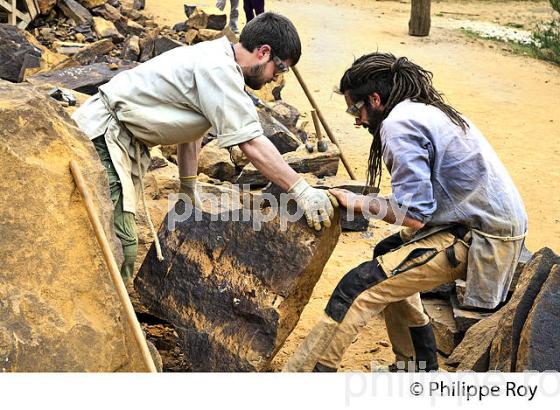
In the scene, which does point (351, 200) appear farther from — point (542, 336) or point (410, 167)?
point (542, 336)

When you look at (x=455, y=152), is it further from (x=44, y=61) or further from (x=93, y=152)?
(x=44, y=61)

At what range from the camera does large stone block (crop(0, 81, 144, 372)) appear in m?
3.38

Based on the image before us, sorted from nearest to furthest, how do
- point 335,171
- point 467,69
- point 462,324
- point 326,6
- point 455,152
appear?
point 455,152 < point 462,324 < point 335,171 < point 467,69 < point 326,6

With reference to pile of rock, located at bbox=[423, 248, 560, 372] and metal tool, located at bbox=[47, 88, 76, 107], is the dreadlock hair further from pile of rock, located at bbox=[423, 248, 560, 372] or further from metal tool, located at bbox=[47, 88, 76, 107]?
metal tool, located at bbox=[47, 88, 76, 107]

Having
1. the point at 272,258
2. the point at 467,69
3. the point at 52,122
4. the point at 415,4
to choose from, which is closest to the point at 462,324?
the point at 272,258

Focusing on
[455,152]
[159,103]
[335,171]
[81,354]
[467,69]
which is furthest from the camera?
[467,69]

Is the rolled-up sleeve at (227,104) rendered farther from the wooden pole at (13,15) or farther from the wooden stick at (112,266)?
the wooden pole at (13,15)

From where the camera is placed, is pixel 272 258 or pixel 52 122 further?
pixel 272 258

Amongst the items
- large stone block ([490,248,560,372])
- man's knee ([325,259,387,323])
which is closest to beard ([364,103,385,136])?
man's knee ([325,259,387,323])

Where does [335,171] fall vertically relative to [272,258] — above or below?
below

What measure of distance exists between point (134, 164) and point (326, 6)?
1282 centimetres

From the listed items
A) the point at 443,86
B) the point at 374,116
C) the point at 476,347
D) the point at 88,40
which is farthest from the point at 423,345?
the point at 88,40

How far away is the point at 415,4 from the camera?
1459cm

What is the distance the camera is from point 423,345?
4348mm
